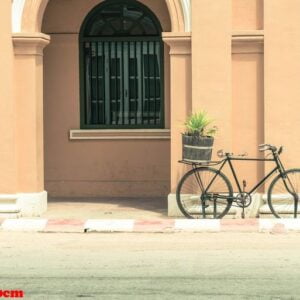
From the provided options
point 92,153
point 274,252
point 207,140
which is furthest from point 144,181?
point 274,252

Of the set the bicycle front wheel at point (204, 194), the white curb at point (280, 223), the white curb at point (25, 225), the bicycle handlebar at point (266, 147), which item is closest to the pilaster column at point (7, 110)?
the white curb at point (25, 225)

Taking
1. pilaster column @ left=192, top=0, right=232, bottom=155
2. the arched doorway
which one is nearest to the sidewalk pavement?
pilaster column @ left=192, top=0, right=232, bottom=155

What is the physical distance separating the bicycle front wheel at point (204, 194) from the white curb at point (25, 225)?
1.87 m

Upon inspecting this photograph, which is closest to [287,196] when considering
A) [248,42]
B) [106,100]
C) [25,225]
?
[248,42]

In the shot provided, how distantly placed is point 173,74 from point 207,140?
1.21m

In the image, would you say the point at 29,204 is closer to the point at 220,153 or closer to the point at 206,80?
the point at 220,153

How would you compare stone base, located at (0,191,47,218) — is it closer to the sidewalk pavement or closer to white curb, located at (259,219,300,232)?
the sidewalk pavement

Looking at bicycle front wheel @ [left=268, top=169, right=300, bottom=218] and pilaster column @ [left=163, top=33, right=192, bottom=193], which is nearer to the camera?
bicycle front wheel @ [left=268, top=169, right=300, bottom=218]

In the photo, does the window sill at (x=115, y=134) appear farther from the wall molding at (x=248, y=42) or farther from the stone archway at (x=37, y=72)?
the wall molding at (x=248, y=42)

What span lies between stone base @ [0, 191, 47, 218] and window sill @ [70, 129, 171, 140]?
2.24m

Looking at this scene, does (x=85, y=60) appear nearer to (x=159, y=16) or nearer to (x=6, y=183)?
(x=159, y=16)

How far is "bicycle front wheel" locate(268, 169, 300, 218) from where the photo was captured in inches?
535

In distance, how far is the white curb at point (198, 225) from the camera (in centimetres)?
1278

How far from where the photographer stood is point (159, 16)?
16422mm
